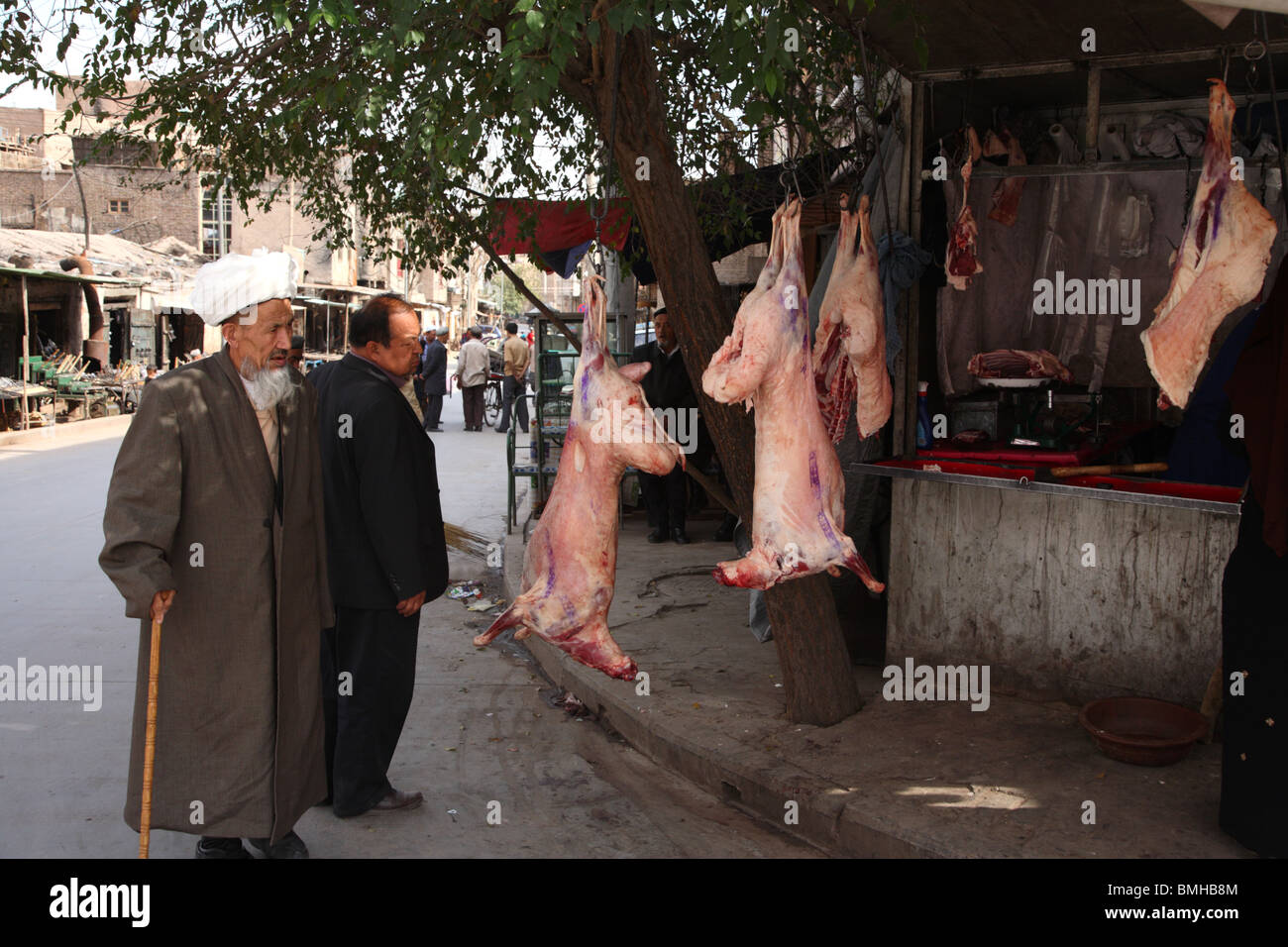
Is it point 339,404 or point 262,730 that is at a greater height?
point 339,404

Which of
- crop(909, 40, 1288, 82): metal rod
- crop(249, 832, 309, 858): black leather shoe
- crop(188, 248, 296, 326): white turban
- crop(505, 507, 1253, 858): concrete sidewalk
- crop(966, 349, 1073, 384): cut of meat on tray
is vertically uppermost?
crop(909, 40, 1288, 82): metal rod

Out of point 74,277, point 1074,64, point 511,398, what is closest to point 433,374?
point 511,398

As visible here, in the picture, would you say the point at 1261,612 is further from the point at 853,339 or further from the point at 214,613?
the point at 214,613

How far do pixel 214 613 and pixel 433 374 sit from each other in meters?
17.0

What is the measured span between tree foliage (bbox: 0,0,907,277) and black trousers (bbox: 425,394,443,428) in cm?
1166

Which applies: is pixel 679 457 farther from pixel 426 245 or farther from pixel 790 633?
pixel 426 245

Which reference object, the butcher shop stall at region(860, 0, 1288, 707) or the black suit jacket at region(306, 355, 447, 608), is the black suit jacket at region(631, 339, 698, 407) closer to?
the butcher shop stall at region(860, 0, 1288, 707)

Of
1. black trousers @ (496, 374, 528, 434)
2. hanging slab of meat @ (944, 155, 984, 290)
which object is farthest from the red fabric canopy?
black trousers @ (496, 374, 528, 434)

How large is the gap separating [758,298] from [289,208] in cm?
4138

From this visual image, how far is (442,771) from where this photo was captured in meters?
4.89

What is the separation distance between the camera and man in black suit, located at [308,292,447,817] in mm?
4098

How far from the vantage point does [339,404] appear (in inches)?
164

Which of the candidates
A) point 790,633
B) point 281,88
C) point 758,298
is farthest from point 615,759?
point 281,88

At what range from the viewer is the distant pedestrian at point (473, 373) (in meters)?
20.0
